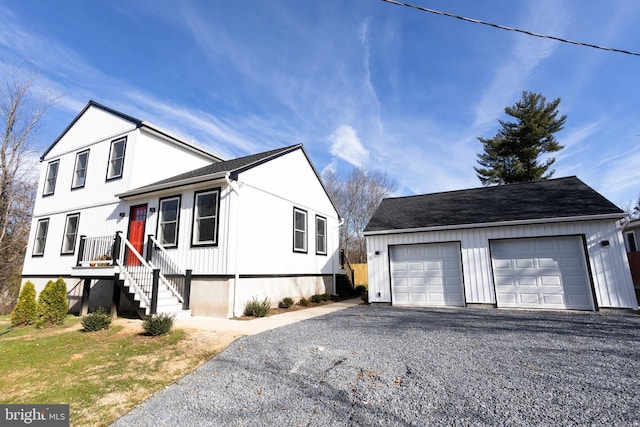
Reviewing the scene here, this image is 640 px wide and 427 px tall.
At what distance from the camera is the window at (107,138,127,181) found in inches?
474

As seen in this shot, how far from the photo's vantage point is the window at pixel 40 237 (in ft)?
44.6

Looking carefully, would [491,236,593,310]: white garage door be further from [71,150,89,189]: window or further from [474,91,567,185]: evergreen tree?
[474,91,567,185]: evergreen tree

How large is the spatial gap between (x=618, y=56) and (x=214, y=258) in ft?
36.7

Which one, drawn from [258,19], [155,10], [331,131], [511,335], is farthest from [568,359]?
[331,131]

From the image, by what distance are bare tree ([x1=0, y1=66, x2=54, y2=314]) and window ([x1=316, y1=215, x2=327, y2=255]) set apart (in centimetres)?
1811

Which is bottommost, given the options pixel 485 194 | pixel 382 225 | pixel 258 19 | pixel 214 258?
pixel 214 258

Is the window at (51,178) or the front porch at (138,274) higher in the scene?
the window at (51,178)

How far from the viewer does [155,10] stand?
28.9 feet

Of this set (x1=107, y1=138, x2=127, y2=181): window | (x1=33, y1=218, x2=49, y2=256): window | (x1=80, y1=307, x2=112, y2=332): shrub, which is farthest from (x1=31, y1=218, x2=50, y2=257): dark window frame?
(x1=80, y1=307, x2=112, y2=332): shrub

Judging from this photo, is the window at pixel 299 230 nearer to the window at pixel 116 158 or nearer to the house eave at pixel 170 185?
the house eave at pixel 170 185

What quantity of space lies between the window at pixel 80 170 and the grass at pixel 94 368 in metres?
8.53

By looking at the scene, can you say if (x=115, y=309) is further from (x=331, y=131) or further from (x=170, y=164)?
(x=331, y=131)

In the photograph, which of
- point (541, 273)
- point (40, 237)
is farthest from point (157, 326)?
point (40, 237)

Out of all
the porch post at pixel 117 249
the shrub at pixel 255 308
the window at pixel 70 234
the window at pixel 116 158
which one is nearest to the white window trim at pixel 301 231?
the shrub at pixel 255 308
